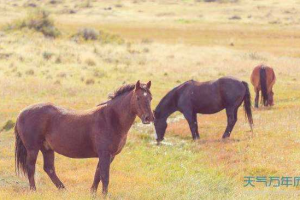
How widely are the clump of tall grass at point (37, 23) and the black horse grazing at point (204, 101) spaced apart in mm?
36766

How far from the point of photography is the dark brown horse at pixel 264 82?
20797 millimetres

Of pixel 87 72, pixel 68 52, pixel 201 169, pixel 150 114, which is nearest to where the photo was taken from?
pixel 150 114

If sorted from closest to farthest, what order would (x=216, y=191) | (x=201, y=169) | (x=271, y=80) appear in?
(x=216, y=191), (x=201, y=169), (x=271, y=80)

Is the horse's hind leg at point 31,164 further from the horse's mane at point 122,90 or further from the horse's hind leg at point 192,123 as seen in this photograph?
the horse's hind leg at point 192,123

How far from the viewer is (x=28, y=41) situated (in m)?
43.5

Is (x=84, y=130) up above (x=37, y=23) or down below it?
above

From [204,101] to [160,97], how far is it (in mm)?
7833

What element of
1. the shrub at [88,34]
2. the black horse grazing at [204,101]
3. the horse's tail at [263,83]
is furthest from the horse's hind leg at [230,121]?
the shrub at [88,34]

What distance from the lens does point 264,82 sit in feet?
68.4

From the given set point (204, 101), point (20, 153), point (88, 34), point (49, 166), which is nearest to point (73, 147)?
point (49, 166)

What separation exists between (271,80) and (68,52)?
2026cm

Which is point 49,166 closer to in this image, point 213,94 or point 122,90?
point 122,90

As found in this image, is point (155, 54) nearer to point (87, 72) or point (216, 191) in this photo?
point (87, 72)

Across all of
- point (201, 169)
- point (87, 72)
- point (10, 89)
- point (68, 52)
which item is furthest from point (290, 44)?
point (201, 169)
